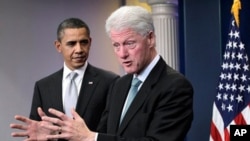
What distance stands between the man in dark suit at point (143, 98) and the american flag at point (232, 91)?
1.99 m

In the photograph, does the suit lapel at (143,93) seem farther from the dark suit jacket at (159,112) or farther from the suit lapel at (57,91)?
the suit lapel at (57,91)

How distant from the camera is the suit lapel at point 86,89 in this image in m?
2.53

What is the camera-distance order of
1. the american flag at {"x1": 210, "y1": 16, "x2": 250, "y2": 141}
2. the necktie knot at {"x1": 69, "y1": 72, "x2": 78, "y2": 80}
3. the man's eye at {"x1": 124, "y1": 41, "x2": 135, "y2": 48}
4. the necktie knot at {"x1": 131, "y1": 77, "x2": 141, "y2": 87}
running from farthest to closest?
the american flag at {"x1": 210, "y1": 16, "x2": 250, "y2": 141} < the necktie knot at {"x1": 69, "y1": 72, "x2": 78, "y2": 80} < the necktie knot at {"x1": 131, "y1": 77, "x2": 141, "y2": 87} < the man's eye at {"x1": 124, "y1": 41, "x2": 135, "y2": 48}

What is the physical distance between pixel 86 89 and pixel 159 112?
3.48 ft

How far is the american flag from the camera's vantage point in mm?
3514

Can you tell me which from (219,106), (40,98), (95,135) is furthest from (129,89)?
(219,106)

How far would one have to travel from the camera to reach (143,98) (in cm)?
164

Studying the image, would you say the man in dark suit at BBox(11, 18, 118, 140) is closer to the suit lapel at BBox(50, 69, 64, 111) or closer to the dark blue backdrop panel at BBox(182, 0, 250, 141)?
the suit lapel at BBox(50, 69, 64, 111)

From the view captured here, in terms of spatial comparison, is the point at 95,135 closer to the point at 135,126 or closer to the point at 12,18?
the point at 135,126

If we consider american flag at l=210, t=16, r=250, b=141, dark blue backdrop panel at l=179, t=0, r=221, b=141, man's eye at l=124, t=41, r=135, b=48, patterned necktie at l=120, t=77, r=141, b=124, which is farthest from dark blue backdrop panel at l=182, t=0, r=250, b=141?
man's eye at l=124, t=41, r=135, b=48

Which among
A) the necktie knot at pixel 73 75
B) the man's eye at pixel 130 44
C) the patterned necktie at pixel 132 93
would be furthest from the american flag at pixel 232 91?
the man's eye at pixel 130 44

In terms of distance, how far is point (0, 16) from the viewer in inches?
177

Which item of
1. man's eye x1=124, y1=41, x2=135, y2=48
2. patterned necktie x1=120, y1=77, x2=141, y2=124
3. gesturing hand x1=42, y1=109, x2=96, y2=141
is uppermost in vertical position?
man's eye x1=124, y1=41, x2=135, y2=48

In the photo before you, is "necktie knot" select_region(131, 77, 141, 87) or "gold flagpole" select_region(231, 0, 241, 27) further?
"gold flagpole" select_region(231, 0, 241, 27)
